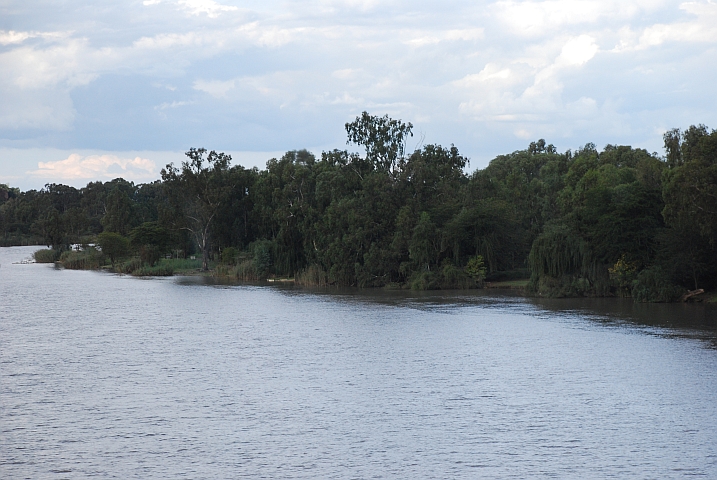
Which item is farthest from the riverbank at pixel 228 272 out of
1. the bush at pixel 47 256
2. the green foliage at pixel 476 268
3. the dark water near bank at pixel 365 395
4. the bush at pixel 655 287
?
the dark water near bank at pixel 365 395

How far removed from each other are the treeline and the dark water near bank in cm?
679

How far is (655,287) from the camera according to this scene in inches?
2248

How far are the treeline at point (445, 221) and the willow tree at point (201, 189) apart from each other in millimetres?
194

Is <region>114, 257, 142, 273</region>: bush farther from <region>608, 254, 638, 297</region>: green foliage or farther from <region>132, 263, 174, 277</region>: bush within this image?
<region>608, 254, 638, 297</region>: green foliage

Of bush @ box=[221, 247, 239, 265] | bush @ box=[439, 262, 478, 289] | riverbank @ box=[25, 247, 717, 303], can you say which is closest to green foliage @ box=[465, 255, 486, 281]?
bush @ box=[439, 262, 478, 289]

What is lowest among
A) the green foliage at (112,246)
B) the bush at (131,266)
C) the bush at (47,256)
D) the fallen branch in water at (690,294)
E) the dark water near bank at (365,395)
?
the dark water near bank at (365,395)

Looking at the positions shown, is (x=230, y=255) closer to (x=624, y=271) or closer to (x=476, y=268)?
(x=476, y=268)

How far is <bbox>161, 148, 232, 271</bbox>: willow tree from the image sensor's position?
109688 millimetres

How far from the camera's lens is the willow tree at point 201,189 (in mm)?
109688

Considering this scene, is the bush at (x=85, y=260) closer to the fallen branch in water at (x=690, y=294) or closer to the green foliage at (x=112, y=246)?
the green foliage at (x=112, y=246)

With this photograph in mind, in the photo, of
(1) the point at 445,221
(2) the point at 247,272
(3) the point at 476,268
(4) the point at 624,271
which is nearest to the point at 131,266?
(2) the point at 247,272

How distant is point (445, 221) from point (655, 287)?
25.6 meters

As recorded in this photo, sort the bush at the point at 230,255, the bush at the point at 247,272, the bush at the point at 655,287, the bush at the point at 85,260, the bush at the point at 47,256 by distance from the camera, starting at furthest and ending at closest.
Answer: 1. the bush at the point at 47,256
2. the bush at the point at 85,260
3. the bush at the point at 230,255
4. the bush at the point at 247,272
5. the bush at the point at 655,287

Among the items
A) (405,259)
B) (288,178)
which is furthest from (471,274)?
(288,178)
